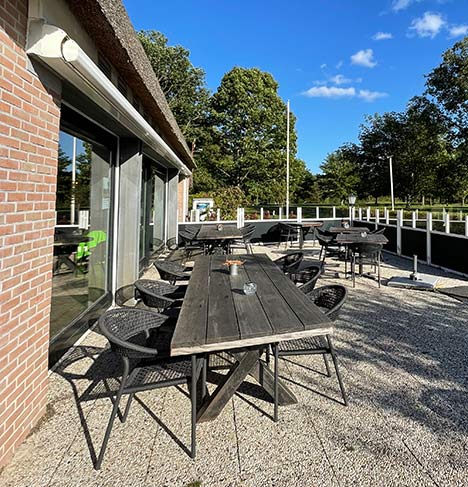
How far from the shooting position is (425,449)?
5.75ft

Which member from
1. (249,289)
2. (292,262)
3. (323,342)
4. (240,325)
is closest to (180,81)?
(292,262)

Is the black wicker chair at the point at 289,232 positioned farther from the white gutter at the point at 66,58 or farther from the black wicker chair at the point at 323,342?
the white gutter at the point at 66,58

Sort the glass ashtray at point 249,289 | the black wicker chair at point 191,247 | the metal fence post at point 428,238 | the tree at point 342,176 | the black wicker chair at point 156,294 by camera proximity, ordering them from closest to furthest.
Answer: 1. the glass ashtray at point 249,289
2. the black wicker chair at point 156,294
3. the black wicker chair at point 191,247
4. the metal fence post at point 428,238
5. the tree at point 342,176

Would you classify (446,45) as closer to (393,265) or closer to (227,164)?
(227,164)

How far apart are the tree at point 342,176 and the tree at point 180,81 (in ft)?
52.1

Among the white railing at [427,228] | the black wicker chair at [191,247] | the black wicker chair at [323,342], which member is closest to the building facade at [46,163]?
the black wicker chair at [323,342]

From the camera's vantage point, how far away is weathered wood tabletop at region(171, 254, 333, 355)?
63.7 inches

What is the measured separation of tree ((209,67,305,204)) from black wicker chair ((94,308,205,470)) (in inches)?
867

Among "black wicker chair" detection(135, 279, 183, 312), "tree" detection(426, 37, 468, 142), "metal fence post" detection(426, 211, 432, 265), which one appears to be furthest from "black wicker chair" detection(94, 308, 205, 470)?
"tree" detection(426, 37, 468, 142)

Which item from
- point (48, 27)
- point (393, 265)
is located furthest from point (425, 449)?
point (393, 265)

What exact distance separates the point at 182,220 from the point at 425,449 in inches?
374

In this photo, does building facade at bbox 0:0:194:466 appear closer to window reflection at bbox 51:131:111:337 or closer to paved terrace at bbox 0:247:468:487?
window reflection at bbox 51:131:111:337

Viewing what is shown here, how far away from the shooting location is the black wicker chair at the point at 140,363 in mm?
1680

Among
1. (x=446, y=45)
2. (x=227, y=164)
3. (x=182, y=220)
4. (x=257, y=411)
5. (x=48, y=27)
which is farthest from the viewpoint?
(x=227, y=164)
